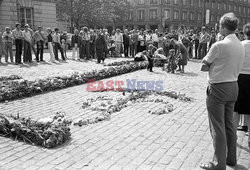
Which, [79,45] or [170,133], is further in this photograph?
[79,45]

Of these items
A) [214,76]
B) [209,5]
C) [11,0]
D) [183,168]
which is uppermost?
[209,5]

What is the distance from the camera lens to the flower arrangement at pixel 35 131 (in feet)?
15.6

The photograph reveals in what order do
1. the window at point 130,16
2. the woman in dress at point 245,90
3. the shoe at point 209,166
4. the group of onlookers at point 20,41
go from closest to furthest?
the shoe at point 209,166
the woman in dress at point 245,90
the group of onlookers at point 20,41
the window at point 130,16

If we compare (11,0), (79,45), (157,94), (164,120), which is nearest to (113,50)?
(79,45)

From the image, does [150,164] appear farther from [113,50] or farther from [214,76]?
[113,50]

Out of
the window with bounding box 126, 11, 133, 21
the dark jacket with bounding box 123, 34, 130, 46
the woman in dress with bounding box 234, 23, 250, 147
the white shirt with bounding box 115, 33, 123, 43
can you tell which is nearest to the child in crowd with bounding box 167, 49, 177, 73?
the dark jacket with bounding box 123, 34, 130, 46

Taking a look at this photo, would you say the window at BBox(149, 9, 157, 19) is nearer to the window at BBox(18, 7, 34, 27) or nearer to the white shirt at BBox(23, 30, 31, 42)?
the window at BBox(18, 7, 34, 27)

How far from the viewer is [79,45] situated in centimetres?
1925

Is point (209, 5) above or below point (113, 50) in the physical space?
above

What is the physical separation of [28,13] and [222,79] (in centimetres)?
2507

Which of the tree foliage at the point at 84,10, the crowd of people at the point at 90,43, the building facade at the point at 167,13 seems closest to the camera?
the crowd of people at the point at 90,43

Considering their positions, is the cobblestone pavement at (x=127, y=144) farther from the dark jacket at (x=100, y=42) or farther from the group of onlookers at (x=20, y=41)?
the dark jacket at (x=100, y=42)

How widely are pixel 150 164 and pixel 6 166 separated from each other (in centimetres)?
215

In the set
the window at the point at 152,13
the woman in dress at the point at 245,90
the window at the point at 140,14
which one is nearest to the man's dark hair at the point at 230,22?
the woman in dress at the point at 245,90
